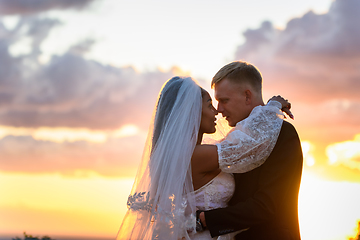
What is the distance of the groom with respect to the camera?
461 centimetres

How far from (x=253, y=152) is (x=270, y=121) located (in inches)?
19.6

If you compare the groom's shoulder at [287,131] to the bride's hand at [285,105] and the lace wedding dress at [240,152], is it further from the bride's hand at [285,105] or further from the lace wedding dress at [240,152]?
the bride's hand at [285,105]

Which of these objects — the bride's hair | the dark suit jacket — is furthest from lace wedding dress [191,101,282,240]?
the bride's hair

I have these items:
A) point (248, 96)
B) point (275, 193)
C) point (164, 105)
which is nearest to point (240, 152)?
point (275, 193)

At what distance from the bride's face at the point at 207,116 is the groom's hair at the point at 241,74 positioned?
0.39 meters

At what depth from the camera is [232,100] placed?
5465 millimetres

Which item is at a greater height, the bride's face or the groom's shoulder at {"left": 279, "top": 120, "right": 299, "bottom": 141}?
the bride's face

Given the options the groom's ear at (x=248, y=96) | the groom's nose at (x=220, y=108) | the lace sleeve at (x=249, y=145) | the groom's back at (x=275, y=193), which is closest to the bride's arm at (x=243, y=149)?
the lace sleeve at (x=249, y=145)

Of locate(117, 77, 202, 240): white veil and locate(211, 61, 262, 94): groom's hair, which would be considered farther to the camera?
locate(211, 61, 262, 94): groom's hair

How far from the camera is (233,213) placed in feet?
15.1

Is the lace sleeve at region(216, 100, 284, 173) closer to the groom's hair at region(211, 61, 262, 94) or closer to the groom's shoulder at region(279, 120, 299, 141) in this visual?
the groom's shoulder at region(279, 120, 299, 141)

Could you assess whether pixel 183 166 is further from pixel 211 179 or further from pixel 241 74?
pixel 241 74

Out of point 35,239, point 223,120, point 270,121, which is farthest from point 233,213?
point 35,239

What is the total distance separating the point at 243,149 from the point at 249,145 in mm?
91
